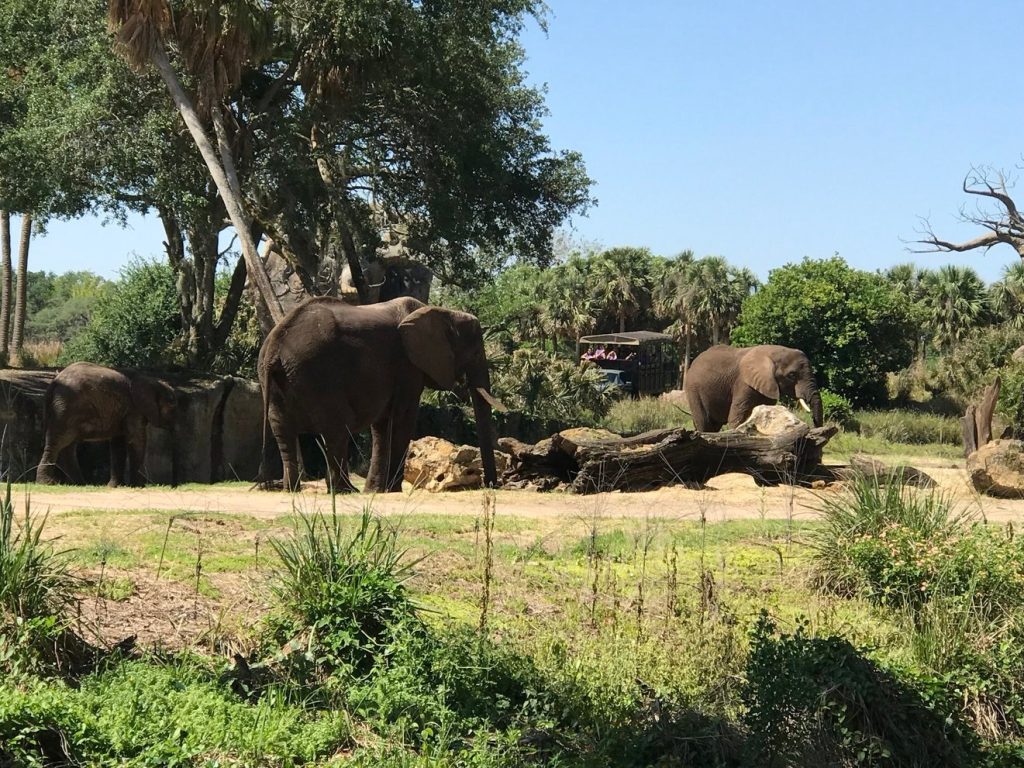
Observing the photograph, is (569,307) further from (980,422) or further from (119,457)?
(119,457)

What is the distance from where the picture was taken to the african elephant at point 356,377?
16.2 metres

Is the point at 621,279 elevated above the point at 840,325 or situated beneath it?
elevated above

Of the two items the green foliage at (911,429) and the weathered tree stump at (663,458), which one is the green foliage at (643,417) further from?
the weathered tree stump at (663,458)

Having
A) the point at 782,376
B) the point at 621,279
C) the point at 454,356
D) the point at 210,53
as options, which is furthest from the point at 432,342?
the point at 621,279

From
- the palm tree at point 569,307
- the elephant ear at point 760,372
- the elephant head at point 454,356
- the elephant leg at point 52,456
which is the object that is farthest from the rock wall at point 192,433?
the palm tree at point 569,307

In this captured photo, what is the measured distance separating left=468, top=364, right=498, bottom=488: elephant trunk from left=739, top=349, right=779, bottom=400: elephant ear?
732 cm

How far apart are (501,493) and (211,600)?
7.33 metres

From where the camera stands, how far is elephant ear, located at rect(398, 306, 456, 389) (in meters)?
16.8

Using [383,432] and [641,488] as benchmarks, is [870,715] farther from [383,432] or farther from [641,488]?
[383,432]

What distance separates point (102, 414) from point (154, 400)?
4.18ft

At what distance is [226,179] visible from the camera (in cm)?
2034

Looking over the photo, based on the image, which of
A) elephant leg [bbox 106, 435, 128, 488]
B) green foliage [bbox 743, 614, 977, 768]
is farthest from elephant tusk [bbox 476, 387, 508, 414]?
green foliage [bbox 743, 614, 977, 768]

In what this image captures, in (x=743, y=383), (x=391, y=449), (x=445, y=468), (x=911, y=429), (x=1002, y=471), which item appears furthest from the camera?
(x=911, y=429)

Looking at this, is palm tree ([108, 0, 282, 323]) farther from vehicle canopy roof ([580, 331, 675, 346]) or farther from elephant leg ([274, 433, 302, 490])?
vehicle canopy roof ([580, 331, 675, 346])
